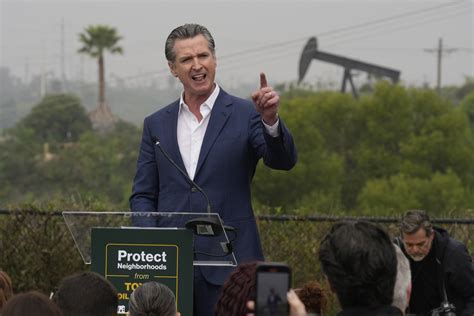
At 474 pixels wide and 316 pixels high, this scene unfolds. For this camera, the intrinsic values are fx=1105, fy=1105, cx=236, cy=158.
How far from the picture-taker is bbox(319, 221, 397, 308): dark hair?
3.22 metres

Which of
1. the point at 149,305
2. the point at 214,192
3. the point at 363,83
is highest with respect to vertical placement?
the point at 363,83

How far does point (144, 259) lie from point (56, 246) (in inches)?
168

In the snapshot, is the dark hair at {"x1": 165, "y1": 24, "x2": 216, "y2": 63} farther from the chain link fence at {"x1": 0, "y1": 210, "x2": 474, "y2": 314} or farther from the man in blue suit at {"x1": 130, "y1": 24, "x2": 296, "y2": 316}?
the chain link fence at {"x1": 0, "y1": 210, "x2": 474, "y2": 314}

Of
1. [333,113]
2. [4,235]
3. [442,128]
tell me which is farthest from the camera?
[333,113]

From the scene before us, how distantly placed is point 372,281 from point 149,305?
117cm

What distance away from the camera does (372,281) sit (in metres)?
3.23

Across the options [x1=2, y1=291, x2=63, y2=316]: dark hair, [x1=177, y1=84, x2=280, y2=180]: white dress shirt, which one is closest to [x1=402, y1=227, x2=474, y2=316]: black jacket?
[x1=177, y1=84, x2=280, y2=180]: white dress shirt

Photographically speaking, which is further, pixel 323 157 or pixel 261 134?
pixel 323 157

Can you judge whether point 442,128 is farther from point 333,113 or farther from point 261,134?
point 261,134

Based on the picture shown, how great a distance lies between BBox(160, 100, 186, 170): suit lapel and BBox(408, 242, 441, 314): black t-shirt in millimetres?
1725

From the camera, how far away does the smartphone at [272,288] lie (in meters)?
3.02

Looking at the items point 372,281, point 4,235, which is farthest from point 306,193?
point 372,281

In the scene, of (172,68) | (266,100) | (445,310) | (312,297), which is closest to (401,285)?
(266,100)

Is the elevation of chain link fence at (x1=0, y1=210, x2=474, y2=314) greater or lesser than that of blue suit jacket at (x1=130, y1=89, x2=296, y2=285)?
lesser
